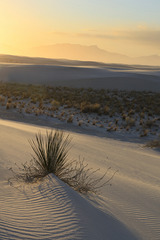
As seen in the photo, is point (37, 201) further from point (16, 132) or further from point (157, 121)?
point (157, 121)

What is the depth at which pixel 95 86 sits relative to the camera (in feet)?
94.3

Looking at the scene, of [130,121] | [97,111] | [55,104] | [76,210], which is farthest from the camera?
[55,104]

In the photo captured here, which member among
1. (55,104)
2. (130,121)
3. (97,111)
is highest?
(55,104)

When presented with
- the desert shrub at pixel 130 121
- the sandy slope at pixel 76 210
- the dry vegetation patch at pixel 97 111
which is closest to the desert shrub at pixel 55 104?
the dry vegetation patch at pixel 97 111

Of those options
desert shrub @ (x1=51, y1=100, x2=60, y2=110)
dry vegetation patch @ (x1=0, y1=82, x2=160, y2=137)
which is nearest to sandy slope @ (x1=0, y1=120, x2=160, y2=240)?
dry vegetation patch @ (x1=0, y1=82, x2=160, y2=137)

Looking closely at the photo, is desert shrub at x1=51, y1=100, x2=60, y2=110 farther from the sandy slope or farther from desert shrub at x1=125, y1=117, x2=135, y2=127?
the sandy slope

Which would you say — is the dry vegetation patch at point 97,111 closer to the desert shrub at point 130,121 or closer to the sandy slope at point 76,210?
the desert shrub at point 130,121

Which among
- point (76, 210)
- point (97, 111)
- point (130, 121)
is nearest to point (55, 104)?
point (97, 111)

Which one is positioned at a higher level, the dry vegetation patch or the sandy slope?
the dry vegetation patch

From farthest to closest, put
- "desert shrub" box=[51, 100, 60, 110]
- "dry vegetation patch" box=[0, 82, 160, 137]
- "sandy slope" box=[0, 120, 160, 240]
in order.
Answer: "desert shrub" box=[51, 100, 60, 110] → "dry vegetation patch" box=[0, 82, 160, 137] → "sandy slope" box=[0, 120, 160, 240]

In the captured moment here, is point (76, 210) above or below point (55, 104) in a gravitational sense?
below

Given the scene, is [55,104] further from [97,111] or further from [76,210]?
[76,210]

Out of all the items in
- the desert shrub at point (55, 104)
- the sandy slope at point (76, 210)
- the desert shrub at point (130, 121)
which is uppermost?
the desert shrub at point (55, 104)

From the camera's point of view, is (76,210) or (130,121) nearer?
(76,210)
